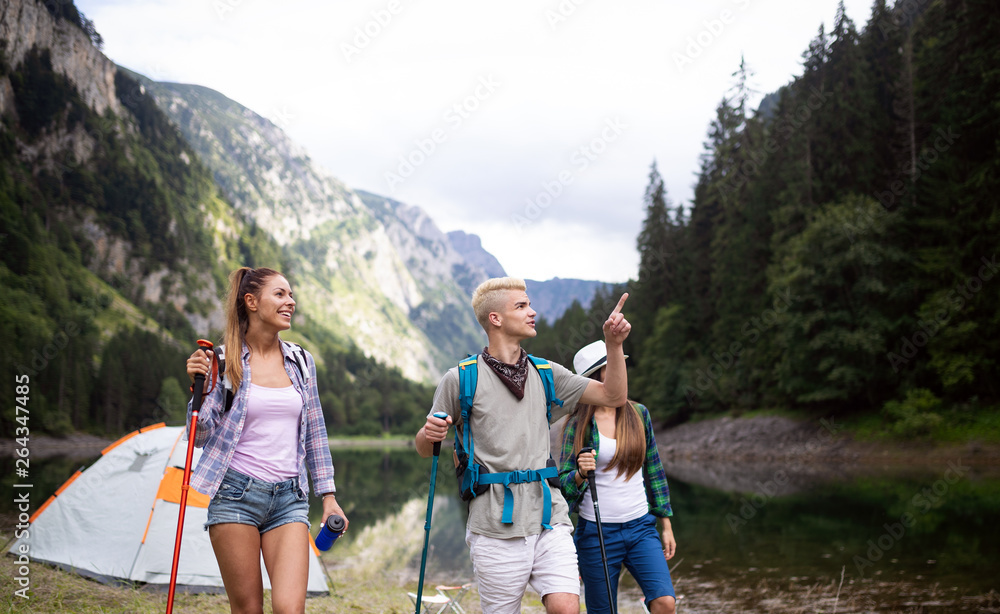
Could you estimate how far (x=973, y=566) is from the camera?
34.8ft

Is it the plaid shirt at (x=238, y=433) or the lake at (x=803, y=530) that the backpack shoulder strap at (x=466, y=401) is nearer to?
the plaid shirt at (x=238, y=433)

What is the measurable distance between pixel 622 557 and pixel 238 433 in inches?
113

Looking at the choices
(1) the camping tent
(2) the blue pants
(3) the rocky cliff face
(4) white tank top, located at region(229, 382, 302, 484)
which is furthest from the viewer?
(3) the rocky cliff face

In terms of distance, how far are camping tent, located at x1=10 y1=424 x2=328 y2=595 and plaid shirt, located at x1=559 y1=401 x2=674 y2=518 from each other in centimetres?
663

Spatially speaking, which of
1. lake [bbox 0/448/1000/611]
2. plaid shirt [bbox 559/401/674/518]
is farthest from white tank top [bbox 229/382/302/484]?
lake [bbox 0/448/1000/611]

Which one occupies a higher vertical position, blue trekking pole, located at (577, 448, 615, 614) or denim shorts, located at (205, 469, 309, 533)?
denim shorts, located at (205, 469, 309, 533)

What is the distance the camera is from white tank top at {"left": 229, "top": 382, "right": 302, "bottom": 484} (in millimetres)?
3959

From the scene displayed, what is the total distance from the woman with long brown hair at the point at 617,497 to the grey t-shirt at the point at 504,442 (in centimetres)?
77

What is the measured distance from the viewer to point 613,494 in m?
5.11

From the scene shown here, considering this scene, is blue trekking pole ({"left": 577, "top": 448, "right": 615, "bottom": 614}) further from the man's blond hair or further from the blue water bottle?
the blue water bottle

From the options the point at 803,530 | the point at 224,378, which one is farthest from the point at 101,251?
the point at 224,378

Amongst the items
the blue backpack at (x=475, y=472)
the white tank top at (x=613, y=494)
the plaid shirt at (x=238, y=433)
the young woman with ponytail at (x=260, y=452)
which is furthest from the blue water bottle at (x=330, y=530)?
the white tank top at (x=613, y=494)

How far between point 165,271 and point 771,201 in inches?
5490

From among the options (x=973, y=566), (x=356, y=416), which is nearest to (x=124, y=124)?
(x=356, y=416)
